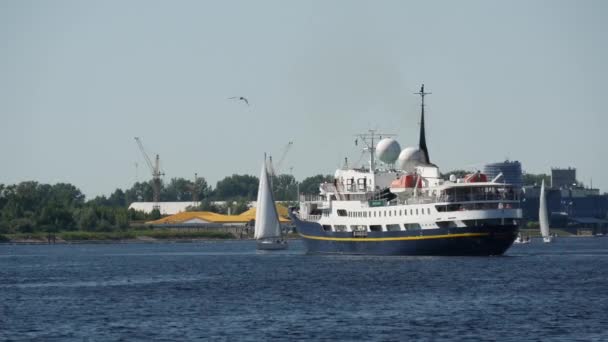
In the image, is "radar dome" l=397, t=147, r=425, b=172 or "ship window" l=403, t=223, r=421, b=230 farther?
"radar dome" l=397, t=147, r=425, b=172

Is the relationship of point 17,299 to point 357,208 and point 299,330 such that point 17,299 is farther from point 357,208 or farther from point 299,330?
point 357,208

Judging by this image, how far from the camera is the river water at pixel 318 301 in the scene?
212 ft

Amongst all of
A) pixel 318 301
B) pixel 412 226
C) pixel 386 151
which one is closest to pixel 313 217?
pixel 386 151

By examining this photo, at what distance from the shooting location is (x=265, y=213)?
168 metres

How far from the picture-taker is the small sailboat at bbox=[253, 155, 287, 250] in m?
165

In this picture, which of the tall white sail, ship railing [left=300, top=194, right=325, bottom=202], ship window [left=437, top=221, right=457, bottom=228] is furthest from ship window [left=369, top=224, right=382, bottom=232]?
the tall white sail

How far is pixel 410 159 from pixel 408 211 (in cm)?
1884

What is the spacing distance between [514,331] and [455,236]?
55.5m

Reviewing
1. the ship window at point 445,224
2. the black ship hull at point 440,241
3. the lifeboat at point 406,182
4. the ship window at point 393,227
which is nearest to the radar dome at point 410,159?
the lifeboat at point 406,182

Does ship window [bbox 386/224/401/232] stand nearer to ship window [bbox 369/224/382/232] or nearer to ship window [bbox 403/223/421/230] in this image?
ship window [bbox 403/223/421/230]

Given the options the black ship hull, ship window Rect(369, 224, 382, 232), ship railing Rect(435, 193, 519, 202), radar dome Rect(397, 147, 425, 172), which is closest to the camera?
the black ship hull

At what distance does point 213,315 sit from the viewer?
7288 cm

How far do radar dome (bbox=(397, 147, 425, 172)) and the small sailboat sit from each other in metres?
26.3

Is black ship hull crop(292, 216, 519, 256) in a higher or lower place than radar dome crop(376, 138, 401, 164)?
lower
